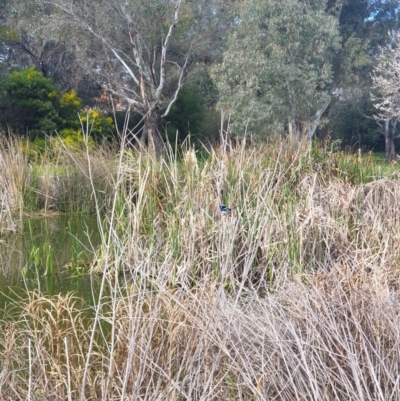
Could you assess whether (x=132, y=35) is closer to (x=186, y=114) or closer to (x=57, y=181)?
(x=186, y=114)

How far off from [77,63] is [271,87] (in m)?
6.26

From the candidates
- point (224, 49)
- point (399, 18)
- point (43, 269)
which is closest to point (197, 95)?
point (224, 49)

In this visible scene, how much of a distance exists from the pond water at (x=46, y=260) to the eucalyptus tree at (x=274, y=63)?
33.0ft

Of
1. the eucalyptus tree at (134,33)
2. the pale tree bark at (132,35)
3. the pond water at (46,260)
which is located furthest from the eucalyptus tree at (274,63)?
the pond water at (46,260)

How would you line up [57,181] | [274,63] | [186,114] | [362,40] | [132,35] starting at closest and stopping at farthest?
[57,181]
[274,63]
[132,35]
[186,114]
[362,40]

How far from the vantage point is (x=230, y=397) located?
1871mm

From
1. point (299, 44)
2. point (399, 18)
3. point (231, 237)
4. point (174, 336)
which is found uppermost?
point (399, 18)

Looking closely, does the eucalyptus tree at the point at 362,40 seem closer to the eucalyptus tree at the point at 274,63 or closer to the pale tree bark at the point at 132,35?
the eucalyptus tree at the point at 274,63

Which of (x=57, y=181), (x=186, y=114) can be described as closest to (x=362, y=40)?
(x=186, y=114)

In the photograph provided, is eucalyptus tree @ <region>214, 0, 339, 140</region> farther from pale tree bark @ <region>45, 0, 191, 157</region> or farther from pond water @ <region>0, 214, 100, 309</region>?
pond water @ <region>0, 214, 100, 309</region>

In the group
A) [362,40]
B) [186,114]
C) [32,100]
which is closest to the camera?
[32,100]

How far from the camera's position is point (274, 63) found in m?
15.7

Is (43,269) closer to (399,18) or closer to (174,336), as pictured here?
(174,336)

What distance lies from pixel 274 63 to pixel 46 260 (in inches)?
498
